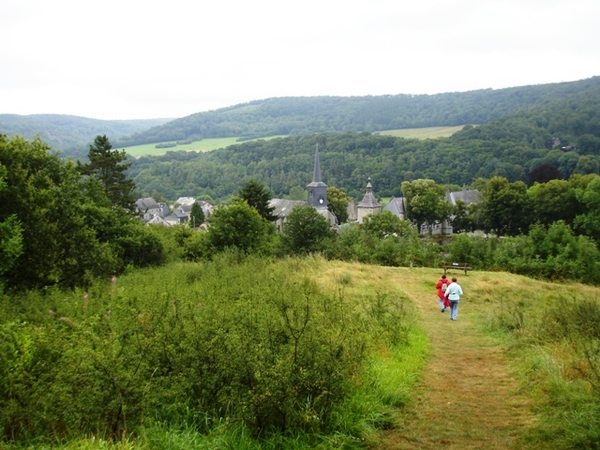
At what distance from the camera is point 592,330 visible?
8.56 m

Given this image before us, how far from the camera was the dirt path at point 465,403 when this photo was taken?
5.37 metres

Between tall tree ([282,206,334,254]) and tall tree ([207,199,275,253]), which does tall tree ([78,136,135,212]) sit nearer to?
tall tree ([207,199,275,253])

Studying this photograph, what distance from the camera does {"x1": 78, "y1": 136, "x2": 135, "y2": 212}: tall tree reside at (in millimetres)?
37062

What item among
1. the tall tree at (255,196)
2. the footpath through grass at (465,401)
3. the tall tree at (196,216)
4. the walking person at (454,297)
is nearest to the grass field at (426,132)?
the tall tree at (196,216)

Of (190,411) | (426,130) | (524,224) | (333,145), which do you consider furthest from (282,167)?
(190,411)

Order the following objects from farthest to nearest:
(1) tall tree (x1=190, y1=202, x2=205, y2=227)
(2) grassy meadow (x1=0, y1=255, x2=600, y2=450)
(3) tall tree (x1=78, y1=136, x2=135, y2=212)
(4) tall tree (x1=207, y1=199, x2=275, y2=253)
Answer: (1) tall tree (x1=190, y1=202, x2=205, y2=227) → (3) tall tree (x1=78, y1=136, x2=135, y2=212) → (4) tall tree (x1=207, y1=199, x2=275, y2=253) → (2) grassy meadow (x1=0, y1=255, x2=600, y2=450)

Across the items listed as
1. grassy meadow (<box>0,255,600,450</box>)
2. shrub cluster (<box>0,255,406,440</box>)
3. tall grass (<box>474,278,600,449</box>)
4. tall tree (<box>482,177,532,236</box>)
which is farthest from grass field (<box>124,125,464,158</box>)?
shrub cluster (<box>0,255,406,440</box>)

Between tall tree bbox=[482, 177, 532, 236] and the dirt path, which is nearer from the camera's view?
the dirt path

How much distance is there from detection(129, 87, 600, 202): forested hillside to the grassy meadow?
334ft

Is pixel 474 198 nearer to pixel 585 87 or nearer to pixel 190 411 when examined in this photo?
pixel 190 411

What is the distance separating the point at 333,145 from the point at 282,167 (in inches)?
660

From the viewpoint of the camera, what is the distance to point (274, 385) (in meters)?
5.09

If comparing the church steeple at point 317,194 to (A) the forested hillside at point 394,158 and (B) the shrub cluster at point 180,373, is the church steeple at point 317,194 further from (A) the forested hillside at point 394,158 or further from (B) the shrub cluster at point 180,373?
(B) the shrub cluster at point 180,373

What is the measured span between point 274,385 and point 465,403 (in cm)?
273
